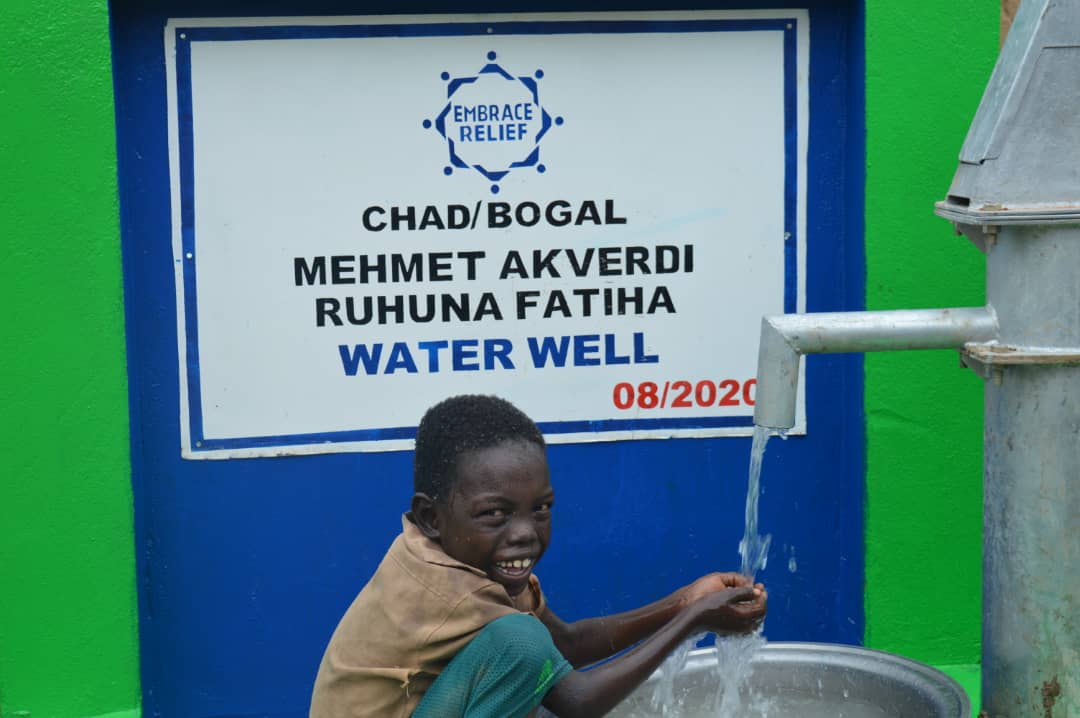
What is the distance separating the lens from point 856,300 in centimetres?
369

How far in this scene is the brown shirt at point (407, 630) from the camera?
220 cm

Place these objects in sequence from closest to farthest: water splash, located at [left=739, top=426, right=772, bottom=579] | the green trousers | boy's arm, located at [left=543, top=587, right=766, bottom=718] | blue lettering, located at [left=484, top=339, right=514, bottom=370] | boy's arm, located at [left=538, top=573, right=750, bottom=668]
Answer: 1. the green trousers
2. boy's arm, located at [left=543, top=587, right=766, bottom=718]
3. water splash, located at [left=739, top=426, right=772, bottom=579]
4. boy's arm, located at [left=538, top=573, right=750, bottom=668]
5. blue lettering, located at [left=484, top=339, right=514, bottom=370]

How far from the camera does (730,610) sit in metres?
2.38

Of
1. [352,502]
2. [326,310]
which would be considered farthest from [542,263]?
[352,502]

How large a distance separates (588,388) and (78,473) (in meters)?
1.21

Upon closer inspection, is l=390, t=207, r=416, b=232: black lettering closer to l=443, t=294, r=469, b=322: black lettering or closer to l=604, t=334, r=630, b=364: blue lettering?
l=443, t=294, r=469, b=322: black lettering

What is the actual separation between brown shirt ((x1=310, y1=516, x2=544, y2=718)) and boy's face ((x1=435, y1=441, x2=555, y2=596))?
3 centimetres

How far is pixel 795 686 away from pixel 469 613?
655mm

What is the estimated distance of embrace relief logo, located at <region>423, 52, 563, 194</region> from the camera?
3.62 metres

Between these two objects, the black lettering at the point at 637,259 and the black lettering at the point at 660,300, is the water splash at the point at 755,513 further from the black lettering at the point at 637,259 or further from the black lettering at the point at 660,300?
the black lettering at the point at 637,259

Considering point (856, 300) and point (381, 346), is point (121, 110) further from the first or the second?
point (856, 300)

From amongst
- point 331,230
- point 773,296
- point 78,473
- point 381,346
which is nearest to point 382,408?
point 381,346

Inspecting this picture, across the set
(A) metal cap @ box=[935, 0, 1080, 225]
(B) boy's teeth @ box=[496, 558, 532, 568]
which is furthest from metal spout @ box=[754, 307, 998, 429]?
(B) boy's teeth @ box=[496, 558, 532, 568]

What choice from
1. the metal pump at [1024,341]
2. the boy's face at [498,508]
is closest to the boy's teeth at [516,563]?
the boy's face at [498,508]
